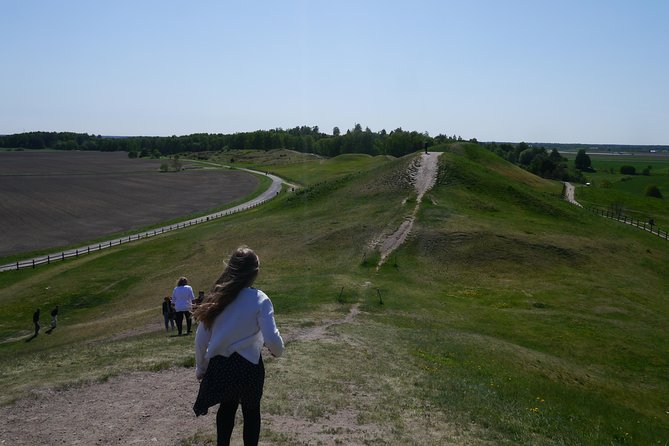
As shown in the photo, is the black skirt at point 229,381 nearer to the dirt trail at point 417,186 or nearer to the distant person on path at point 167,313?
the distant person on path at point 167,313

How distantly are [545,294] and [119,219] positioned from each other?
241ft

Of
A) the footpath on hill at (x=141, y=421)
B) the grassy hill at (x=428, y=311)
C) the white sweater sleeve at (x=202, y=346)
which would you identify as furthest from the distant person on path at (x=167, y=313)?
the white sweater sleeve at (x=202, y=346)

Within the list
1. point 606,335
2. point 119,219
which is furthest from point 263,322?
point 119,219

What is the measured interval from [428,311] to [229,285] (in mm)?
25909

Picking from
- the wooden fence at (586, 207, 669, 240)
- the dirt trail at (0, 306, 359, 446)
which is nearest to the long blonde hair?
the dirt trail at (0, 306, 359, 446)

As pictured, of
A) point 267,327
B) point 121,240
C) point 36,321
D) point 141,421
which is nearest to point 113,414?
point 141,421

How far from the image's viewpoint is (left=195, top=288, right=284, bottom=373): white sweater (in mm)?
6852

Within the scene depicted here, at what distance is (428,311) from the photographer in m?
31.5

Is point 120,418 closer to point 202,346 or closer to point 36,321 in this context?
point 202,346

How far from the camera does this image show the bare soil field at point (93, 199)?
254ft

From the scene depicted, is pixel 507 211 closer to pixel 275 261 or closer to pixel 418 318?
pixel 275 261

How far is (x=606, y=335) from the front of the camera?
2892 cm

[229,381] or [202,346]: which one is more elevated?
[202,346]

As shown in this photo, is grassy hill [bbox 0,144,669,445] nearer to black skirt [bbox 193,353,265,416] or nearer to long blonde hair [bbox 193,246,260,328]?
black skirt [bbox 193,353,265,416]
